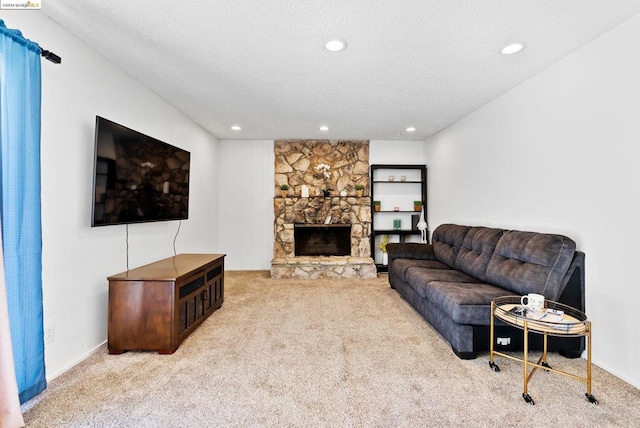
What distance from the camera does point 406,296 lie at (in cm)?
369

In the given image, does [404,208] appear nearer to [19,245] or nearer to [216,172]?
[216,172]

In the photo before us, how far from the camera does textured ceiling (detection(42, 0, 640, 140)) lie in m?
1.96

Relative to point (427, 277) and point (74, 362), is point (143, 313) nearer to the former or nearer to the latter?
point (74, 362)

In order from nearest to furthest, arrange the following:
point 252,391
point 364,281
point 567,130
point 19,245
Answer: point 19,245
point 252,391
point 567,130
point 364,281

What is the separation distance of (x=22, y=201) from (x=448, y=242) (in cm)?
420

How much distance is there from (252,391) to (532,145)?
10.9ft

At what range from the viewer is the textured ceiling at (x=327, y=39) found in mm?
1962

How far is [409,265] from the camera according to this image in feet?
12.6

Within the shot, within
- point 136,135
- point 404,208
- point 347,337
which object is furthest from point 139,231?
point 404,208

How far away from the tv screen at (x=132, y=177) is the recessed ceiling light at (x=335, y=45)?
186 centimetres

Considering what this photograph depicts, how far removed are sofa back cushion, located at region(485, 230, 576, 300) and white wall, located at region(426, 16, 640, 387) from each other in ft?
0.81

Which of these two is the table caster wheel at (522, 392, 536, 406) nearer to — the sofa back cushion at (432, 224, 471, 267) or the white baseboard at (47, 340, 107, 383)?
the sofa back cushion at (432, 224, 471, 267)

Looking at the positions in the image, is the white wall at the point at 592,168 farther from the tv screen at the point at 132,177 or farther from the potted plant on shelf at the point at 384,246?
the tv screen at the point at 132,177

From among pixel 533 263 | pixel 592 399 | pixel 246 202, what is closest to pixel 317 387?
pixel 592 399
